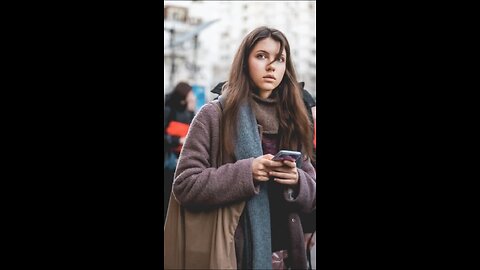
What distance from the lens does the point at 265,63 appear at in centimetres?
301

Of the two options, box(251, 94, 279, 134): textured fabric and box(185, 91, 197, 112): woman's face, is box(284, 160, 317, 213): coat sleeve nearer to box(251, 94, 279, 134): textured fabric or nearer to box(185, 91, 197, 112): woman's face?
box(251, 94, 279, 134): textured fabric

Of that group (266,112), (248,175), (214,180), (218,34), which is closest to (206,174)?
(214,180)

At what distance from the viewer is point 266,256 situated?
295 centimetres

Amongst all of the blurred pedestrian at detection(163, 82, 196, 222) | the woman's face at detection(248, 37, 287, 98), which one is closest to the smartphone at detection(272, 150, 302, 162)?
the woman's face at detection(248, 37, 287, 98)

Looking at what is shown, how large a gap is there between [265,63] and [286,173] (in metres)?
0.53

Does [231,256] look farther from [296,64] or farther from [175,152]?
[296,64]

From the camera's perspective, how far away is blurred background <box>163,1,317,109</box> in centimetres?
303

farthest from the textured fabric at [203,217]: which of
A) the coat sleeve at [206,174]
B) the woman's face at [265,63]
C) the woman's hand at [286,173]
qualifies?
the woman's face at [265,63]

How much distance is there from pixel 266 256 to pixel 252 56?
3.11 ft

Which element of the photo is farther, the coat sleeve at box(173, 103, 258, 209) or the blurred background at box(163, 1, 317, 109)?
the blurred background at box(163, 1, 317, 109)

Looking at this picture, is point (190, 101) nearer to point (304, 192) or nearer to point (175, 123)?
point (175, 123)

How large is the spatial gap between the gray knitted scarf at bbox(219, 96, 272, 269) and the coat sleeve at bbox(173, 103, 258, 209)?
0.05 m

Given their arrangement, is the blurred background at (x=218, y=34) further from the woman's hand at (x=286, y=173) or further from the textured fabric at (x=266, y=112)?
the woman's hand at (x=286, y=173)

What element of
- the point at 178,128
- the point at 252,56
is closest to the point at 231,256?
the point at 178,128
